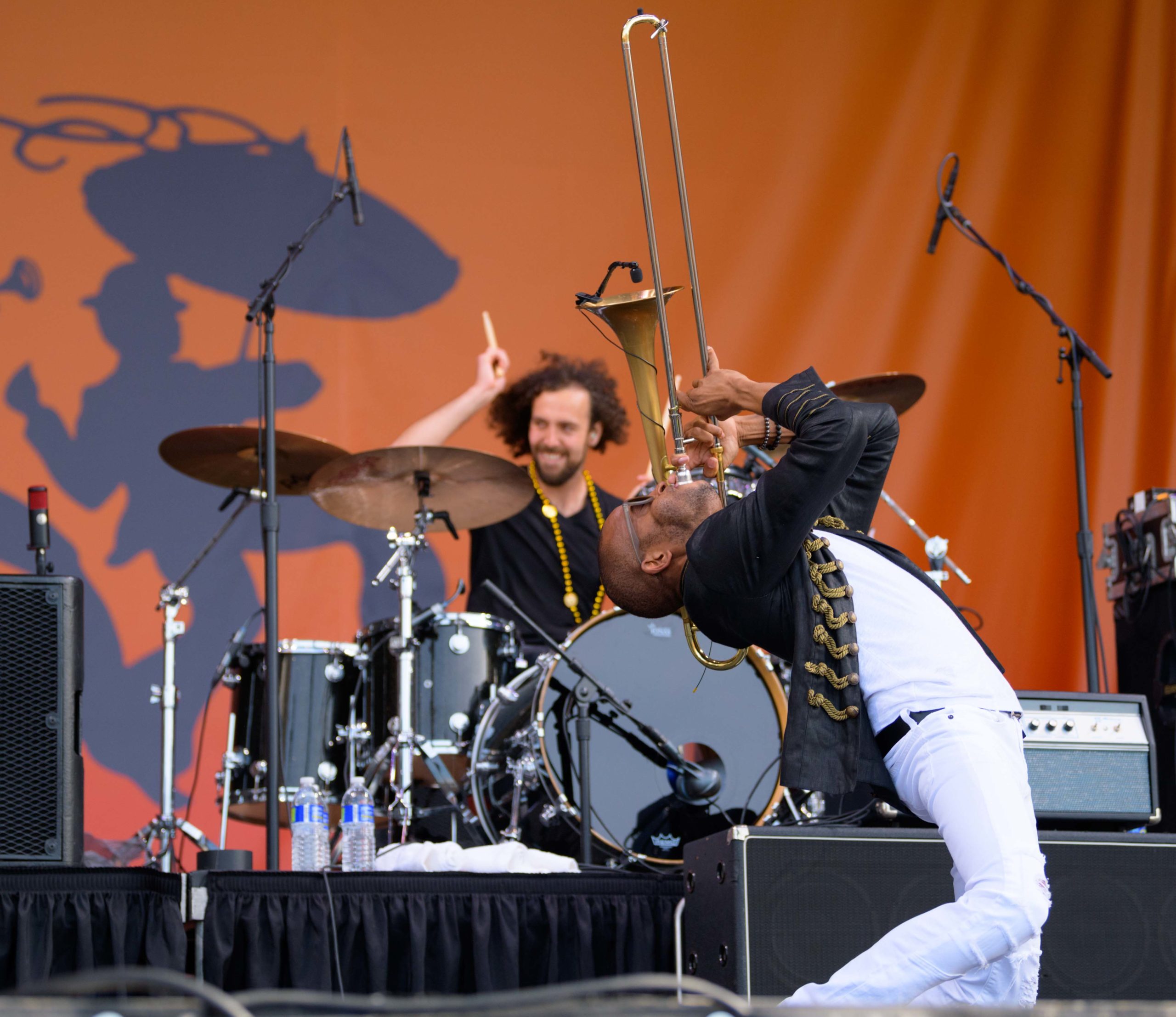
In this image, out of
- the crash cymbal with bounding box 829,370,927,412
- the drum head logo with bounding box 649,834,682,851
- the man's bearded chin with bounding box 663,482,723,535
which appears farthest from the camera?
the crash cymbal with bounding box 829,370,927,412

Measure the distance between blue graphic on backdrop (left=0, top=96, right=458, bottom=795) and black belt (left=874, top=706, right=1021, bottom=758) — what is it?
3.81 m

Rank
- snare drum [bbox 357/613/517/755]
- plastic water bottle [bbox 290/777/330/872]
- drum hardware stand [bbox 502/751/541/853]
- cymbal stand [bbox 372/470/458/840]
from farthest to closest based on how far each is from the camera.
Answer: snare drum [bbox 357/613/517/755]
cymbal stand [bbox 372/470/458/840]
drum hardware stand [bbox 502/751/541/853]
plastic water bottle [bbox 290/777/330/872]

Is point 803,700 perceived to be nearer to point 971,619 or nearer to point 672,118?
point 672,118

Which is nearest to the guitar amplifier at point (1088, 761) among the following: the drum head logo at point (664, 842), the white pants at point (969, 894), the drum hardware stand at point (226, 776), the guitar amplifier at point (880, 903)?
the guitar amplifier at point (880, 903)

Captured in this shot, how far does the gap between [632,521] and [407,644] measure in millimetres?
1932

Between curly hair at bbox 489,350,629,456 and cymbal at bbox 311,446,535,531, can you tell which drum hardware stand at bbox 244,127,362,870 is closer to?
cymbal at bbox 311,446,535,531

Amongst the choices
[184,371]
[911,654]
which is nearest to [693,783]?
[911,654]

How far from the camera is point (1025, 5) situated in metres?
6.49

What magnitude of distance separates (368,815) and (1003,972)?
85.2 inches

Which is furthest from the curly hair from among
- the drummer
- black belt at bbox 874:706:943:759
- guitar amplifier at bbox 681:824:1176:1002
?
black belt at bbox 874:706:943:759

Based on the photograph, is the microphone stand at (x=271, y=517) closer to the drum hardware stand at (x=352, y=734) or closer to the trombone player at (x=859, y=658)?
the drum hardware stand at (x=352, y=734)

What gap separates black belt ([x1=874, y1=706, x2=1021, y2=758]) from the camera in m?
2.55

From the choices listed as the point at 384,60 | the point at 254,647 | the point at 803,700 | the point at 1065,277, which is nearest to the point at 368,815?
the point at 254,647

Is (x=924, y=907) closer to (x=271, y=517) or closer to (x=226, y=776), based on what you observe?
(x=271, y=517)
